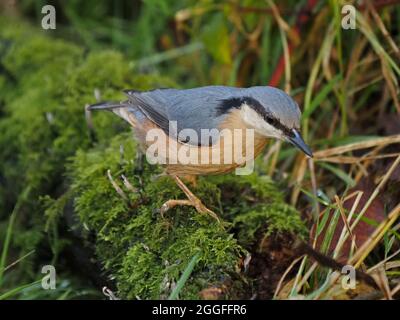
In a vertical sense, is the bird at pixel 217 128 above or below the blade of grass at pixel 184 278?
above

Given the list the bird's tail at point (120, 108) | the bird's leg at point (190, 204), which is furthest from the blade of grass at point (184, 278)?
the bird's tail at point (120, 108)

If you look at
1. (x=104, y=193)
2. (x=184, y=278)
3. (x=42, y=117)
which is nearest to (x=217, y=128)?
(x=104, y=193)

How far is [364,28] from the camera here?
3.66 m

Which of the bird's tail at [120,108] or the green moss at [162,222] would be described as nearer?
the green moss at [162,222]

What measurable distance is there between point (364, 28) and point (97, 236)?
190cm

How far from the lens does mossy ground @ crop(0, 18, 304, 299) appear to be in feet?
8.55

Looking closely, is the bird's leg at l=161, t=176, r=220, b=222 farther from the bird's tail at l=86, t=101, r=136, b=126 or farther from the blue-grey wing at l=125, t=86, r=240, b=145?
the bird's tail at l=86, t=101, r=136, b=126

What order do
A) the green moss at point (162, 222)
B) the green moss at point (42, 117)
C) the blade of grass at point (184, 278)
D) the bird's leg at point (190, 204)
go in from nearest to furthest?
1. the blade of grass at point (184, 278)
2. the green moss at point (162, 222)
3. the bird's leg at point (190, 204)
4. the green moss at point (42, 117)

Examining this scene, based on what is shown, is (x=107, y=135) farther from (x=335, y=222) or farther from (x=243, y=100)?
(x=335, y=222)

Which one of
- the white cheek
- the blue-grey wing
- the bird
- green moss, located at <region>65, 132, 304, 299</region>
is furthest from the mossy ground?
the white cheek

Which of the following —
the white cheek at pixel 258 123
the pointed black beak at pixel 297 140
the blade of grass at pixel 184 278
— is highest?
the white cheek at pixel 258 123

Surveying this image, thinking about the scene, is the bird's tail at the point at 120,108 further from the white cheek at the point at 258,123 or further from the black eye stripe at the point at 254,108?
the white cheek at the point at 258,123

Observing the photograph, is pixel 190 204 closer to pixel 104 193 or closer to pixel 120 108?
pixel 104 193

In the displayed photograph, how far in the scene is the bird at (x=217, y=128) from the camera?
263 centimetres
